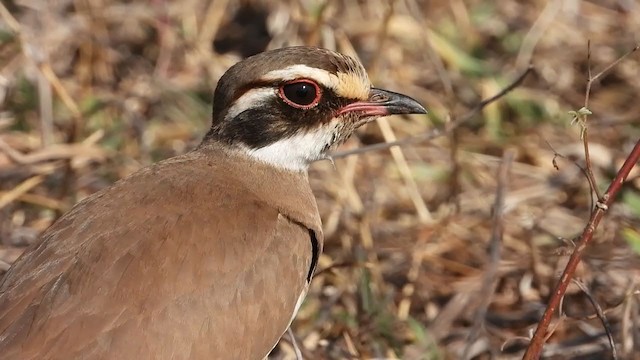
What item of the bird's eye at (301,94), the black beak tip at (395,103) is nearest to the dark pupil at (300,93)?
the bird's eye at (301,94)

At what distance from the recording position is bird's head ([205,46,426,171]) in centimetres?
450

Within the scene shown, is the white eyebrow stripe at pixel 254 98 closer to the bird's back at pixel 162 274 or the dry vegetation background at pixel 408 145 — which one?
the bird's back at pixel 162 274

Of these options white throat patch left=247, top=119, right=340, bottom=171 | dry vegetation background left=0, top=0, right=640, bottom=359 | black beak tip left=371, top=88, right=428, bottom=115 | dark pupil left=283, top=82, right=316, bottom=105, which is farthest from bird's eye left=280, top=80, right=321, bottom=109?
dry vegetation background left=0, top=0, right=640, bottom=359

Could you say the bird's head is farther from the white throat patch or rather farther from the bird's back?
the bird's back

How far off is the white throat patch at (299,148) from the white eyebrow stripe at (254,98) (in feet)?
0.59

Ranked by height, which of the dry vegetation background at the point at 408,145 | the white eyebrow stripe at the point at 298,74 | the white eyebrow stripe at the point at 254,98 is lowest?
the dry vegetation background at the point at 408,145

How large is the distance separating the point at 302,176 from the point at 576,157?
2.00 m

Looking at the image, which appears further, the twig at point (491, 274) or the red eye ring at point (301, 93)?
the twig at point (491, 274)

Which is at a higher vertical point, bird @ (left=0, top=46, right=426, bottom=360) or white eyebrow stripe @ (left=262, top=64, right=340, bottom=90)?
white eyebrow stripe @ (left=262, top=64, right=340, bottom=90)

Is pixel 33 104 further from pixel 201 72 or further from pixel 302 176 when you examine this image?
pixel 302 176

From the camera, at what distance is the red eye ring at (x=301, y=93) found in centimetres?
451

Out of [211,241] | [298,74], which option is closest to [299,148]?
[298,74]

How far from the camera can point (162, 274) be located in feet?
13.0

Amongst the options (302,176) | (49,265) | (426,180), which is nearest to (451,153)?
(426,180)
